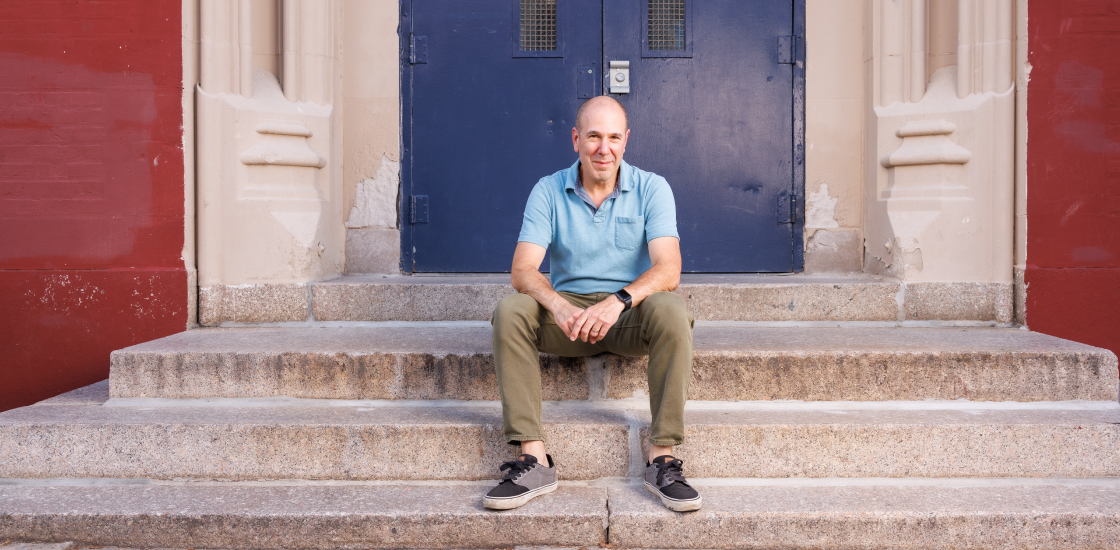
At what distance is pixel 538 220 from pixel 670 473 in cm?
106

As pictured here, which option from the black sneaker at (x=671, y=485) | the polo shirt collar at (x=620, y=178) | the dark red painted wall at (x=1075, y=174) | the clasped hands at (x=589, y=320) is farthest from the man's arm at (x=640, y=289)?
the dark red painted wall at (x=1075, y=174)

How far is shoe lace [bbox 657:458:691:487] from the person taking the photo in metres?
2.41

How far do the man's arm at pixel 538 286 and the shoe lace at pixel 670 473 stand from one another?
52 cm

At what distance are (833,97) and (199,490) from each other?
3.82 meters

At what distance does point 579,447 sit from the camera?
2.66 metres

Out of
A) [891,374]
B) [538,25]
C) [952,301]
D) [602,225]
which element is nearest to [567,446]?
[602,225]

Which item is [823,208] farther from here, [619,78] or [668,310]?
[668,310]

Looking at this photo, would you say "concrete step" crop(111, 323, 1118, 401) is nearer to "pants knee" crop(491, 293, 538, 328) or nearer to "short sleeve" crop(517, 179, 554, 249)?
"pants knee" crop(491, 293, 538, 328)

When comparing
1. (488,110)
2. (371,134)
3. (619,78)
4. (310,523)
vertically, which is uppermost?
(619,78)

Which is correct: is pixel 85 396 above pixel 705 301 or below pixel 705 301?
below

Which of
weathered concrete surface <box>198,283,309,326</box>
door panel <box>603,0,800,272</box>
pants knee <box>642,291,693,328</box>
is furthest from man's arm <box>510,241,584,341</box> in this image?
door panel <box>603,0,800,272</box>

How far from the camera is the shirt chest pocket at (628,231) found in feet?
9.43

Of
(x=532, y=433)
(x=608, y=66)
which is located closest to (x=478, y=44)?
(x=608, y=66)

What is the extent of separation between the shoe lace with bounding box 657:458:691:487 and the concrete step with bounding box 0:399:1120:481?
6.5 inches
